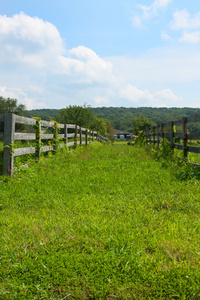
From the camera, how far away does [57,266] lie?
2252 millimetres

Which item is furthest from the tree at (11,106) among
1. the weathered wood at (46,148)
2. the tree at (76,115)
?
the weathered wood at (46,148)

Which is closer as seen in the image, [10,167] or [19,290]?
[19,290]

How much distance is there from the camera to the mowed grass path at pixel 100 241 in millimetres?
2012

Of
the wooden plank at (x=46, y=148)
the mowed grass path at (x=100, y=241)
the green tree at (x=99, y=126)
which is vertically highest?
the green tree at (x=99, y=126)

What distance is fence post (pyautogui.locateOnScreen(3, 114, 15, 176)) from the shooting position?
19.0 ft

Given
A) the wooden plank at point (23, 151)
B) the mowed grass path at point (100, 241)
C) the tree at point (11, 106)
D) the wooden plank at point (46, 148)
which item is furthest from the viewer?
the tree at point (11, 106)

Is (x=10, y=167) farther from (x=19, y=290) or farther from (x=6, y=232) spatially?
(x=19, y=290)

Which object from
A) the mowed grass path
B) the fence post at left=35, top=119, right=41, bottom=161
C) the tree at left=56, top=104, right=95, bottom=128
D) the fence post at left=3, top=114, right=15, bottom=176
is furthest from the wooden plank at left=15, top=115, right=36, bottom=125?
the tree at left=56, top=104, right=95, bottom=128

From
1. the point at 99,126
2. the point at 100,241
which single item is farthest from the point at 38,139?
the point at 99,126

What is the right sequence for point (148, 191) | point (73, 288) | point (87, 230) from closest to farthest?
1. point (73, 288)
2. point (87, 230)
3. point (148, 191)

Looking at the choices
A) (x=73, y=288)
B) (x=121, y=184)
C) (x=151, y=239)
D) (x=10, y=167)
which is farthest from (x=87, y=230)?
(x=10, y=167)

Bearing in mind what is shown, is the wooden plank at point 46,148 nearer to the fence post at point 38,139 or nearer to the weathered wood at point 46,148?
the weathered wood at point 46,148

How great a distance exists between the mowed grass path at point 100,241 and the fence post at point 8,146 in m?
0.87

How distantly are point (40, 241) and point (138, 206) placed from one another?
172 centimetres
